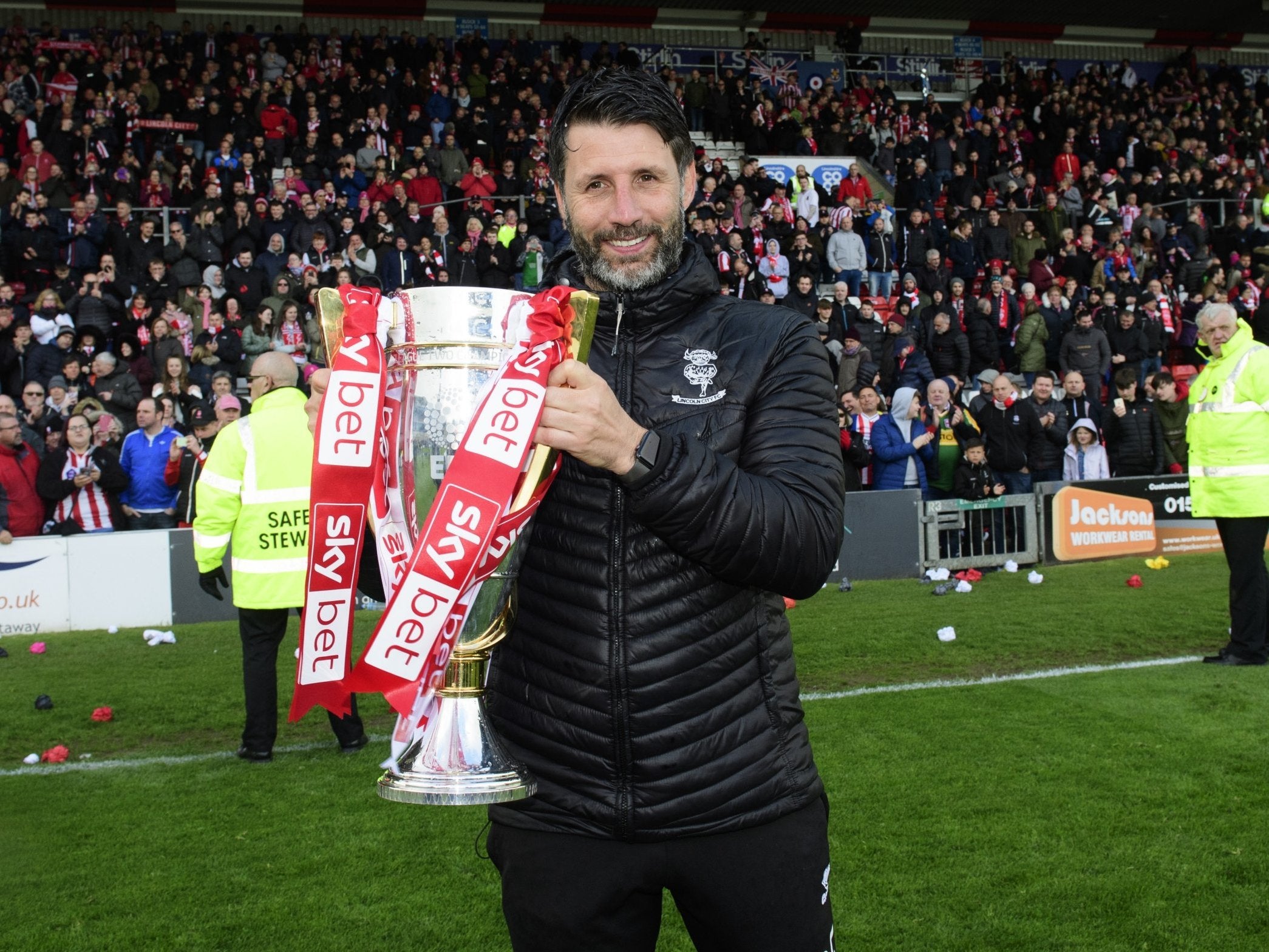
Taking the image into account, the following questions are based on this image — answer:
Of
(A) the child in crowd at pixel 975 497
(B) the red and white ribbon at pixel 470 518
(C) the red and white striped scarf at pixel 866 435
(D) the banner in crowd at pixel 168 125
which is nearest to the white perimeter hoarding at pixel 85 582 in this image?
(C) the red and white striped scarf at pixel 866 435

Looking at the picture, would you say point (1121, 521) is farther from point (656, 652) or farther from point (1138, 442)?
point (656, 652)

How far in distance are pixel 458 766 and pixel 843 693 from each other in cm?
588

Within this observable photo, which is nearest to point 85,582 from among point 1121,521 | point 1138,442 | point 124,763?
point 124,763

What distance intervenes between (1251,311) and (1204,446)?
1299 cm

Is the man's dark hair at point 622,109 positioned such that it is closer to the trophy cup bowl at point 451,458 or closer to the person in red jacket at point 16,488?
the trophy cup bowl at point 451,458

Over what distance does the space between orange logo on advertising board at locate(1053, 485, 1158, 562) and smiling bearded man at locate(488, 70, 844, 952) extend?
11.7 meters

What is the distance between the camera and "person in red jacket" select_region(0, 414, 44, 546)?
10.7 meters

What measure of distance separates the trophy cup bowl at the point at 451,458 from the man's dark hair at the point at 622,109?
34 centimetres

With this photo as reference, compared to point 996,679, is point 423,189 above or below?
above

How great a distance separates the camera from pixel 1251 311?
1927cm

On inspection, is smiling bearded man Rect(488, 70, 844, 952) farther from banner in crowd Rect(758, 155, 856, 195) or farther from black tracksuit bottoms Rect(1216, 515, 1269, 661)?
banner in crowd Rect(758, 155, 856, 195)

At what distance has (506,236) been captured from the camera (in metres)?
16.4

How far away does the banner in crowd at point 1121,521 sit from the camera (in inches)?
510

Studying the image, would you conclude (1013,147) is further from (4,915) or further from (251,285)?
(4,915)
